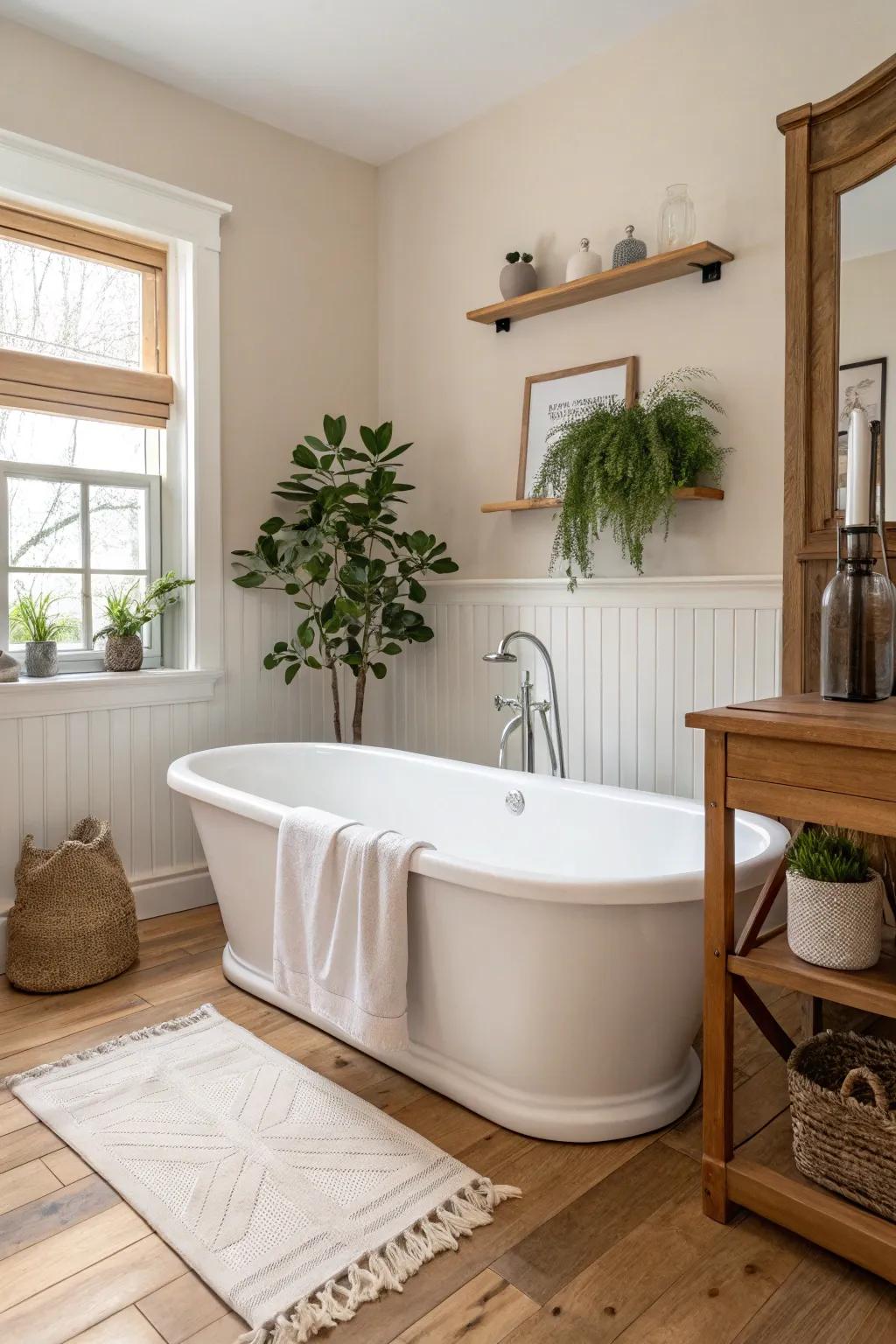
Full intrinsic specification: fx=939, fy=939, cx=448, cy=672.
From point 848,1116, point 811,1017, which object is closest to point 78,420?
point 811,1017

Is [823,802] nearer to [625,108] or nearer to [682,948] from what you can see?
[682,948]

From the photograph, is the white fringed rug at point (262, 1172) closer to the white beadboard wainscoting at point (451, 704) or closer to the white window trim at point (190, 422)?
the white beadboard wainscoting at point (451, 704)

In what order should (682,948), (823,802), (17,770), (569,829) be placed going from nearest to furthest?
(823,802), (682,948), (569,829), (17,770)

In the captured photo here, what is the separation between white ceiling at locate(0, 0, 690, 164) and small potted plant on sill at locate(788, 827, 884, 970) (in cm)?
246

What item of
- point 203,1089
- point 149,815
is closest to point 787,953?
point 203,1089

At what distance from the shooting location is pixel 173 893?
10.5ft

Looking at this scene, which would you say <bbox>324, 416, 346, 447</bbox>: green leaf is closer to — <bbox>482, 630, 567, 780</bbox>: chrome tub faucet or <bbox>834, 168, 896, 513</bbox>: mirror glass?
<bbox>482, 630, 567, 780</bbox>: chrome tub faucet

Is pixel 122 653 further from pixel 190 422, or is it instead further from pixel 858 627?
pixel 858 627

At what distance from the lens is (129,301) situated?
3.16 metres

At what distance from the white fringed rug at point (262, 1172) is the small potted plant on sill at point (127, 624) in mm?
1249

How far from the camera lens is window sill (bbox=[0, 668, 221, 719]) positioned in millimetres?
2799

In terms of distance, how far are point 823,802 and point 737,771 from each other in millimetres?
152

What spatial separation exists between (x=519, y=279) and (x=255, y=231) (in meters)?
1.00

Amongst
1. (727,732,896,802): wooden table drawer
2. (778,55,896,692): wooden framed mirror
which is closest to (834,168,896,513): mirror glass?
(778,55,896,692): wooden framed mirror
